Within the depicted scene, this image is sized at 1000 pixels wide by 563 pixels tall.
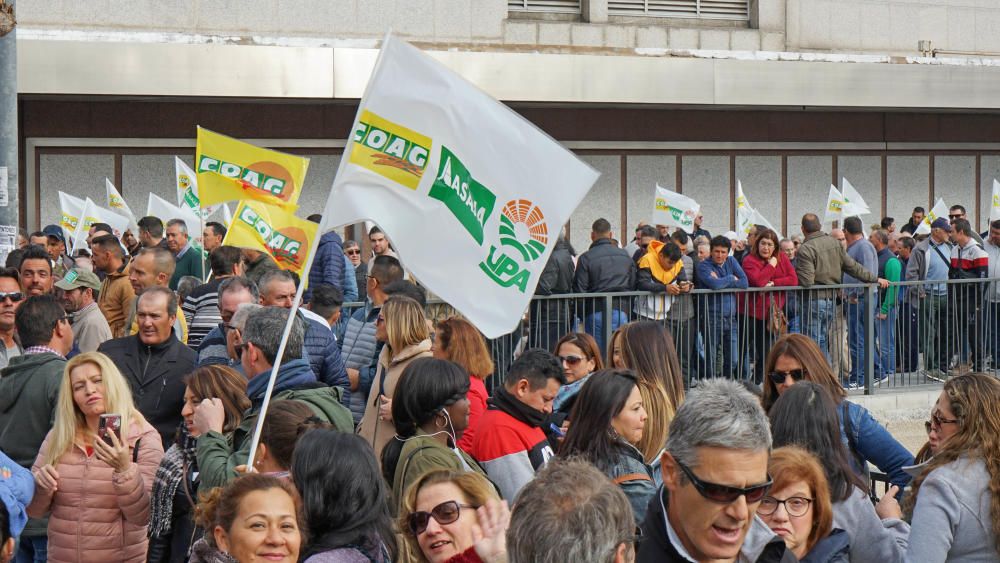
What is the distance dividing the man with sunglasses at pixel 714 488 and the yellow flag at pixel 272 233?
7706 mm

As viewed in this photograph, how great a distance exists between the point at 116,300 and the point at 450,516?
6995mm

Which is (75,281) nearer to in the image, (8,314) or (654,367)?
(8,314)

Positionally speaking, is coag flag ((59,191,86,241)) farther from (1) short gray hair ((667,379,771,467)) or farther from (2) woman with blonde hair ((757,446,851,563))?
(1) short gray hair ((667,379,771,467))

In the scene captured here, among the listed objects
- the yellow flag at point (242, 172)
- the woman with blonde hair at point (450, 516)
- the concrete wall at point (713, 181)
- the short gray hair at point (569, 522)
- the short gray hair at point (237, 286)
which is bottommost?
the woman with blonde hair at point (450, 516)

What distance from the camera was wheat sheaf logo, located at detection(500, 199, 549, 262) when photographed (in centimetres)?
587

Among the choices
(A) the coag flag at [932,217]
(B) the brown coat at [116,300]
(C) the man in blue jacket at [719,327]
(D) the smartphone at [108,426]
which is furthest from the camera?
(A) the coag flag at [932,217]

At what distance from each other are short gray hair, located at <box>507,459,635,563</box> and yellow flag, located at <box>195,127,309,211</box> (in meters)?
8.23

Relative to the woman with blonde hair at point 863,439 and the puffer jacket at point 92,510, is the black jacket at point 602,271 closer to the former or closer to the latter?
the woman with blonde hair at point 863,439

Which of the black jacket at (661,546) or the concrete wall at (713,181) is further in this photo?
the concrete wall at (713,181)

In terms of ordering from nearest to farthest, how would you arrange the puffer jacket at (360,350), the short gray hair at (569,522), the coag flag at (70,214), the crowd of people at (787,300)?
the short gray hair at (569,522), the puffer jacket at (360,350), the crowd of people at (787,300), the coag flag at (70,214)

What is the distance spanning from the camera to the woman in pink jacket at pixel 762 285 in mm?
13805

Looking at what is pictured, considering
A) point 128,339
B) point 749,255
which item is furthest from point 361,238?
point 128,339

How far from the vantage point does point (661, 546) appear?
3.79m

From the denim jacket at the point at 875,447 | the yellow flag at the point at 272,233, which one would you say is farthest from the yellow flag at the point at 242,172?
the denim jacket at the point at 875,447
